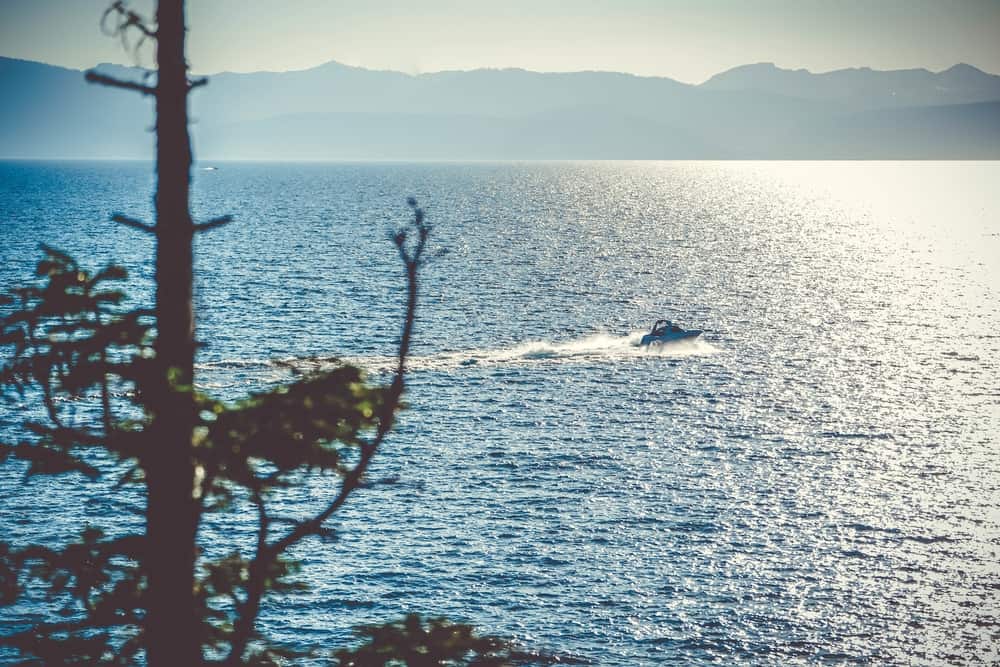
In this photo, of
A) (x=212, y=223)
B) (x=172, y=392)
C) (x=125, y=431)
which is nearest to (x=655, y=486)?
(x=212, y=223)

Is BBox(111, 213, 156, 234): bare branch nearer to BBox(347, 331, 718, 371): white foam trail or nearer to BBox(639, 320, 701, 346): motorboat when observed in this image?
BBox(347, 331, 718, 371): white foam trail

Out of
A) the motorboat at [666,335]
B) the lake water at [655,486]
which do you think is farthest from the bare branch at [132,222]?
the motorboat at [666,335]

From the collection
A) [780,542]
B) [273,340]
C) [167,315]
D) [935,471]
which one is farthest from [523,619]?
[273,340]

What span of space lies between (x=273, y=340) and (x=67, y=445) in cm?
9812

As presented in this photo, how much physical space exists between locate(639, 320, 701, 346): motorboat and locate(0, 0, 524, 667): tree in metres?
102

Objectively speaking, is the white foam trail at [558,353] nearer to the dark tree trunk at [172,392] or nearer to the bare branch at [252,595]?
the dark tree trunk at [172,392]

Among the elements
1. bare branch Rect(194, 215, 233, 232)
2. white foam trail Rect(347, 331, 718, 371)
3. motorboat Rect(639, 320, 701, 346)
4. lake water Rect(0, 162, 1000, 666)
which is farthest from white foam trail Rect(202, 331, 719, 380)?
bare branch Rect(194, 215, 233, 232)

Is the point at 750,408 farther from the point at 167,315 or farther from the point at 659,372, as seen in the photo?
the point at 167,315

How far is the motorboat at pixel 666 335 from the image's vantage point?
4380 inches

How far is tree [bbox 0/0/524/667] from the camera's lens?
30.5ft

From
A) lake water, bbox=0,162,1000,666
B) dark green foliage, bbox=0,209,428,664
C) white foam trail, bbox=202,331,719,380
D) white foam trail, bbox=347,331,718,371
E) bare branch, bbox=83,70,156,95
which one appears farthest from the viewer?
white foam trail, bbox=347,331,718,371

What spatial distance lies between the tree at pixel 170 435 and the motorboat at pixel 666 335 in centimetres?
10223

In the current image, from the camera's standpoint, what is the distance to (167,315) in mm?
10594

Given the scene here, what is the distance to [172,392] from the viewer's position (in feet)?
31.1
